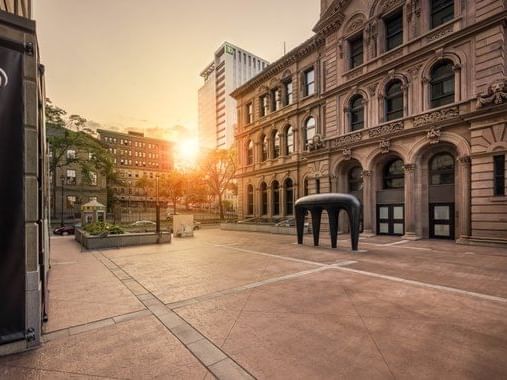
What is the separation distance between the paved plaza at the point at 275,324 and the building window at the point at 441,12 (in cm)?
1624

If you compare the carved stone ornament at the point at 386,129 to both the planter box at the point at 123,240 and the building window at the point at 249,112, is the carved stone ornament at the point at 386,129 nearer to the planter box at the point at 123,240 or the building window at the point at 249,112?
the planter box at the point at 123,240

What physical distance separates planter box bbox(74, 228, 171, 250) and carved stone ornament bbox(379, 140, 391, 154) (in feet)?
53.2

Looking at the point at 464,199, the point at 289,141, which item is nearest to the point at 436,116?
the point at 464,199

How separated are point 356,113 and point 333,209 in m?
11.8

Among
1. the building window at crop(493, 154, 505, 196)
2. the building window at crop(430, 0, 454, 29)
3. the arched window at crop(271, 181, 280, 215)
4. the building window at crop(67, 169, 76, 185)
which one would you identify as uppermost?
the building window at crop(430, 0, 454, 29)

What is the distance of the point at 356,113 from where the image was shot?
70.2 ft

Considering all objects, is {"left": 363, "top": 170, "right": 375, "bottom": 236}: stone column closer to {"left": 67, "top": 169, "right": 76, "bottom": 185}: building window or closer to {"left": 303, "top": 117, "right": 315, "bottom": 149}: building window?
{"left": 303, "top": 117, "right": 315, "bottom": 149}: building window

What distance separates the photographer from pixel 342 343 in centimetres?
390

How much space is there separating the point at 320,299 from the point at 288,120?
24393 millimetres

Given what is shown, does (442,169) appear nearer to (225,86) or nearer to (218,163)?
(218,163)

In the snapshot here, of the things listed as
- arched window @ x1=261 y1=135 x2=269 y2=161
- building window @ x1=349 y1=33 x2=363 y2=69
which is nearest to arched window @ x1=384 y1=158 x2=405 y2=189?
building window @ x1=349 y1=33 x2=363 y2=69

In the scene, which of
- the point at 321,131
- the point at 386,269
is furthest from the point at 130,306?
the point at 321,131

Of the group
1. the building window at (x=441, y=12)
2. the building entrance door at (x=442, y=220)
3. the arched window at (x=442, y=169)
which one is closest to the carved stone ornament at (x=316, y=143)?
the arched window at (x=442, y=169)

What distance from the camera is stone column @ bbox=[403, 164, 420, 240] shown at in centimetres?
1706
